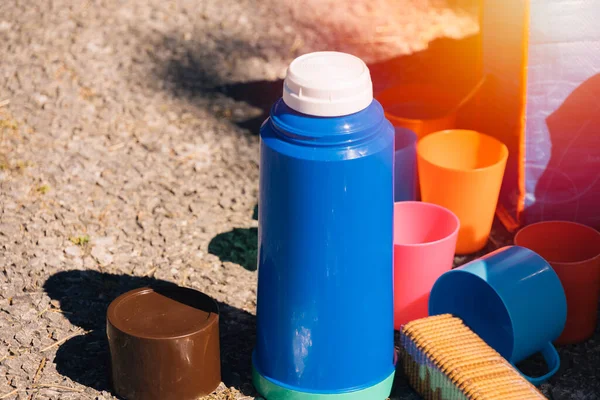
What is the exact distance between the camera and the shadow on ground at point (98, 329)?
1.98m

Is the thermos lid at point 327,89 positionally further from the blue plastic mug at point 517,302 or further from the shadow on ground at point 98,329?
the shadow on ground at point 98,329

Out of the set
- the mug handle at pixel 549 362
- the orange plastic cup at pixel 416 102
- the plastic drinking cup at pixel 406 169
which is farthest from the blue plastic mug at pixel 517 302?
the orange plastic cup at pixel 416 102

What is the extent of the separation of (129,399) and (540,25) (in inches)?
52.7

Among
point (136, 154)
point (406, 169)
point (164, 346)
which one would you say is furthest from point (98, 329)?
point (406, 169)

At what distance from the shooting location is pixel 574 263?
2.02 meters

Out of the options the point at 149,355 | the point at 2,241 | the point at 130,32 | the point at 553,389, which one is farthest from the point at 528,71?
the point at 130,32

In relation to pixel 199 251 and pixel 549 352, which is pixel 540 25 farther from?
pixel 199 251

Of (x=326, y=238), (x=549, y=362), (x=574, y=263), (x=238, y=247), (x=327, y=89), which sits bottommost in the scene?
(x=549, y=362)

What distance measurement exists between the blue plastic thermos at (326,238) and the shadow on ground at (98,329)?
12 cm

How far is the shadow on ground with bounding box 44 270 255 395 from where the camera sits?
6.51ft

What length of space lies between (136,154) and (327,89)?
1.31m

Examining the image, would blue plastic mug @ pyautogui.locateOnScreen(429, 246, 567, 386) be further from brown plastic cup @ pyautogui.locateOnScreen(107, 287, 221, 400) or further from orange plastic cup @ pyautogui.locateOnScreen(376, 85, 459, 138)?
orange plastic cup @ pyautogui.locateOnScreen(376, 85, 459, 138)

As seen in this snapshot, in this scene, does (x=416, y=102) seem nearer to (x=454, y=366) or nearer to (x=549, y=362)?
(x=549, y=362)

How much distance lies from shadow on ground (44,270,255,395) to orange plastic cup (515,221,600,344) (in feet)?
2.46
